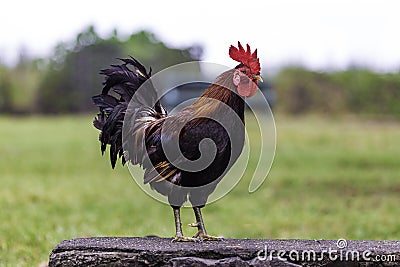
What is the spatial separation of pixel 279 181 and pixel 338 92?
476 inches

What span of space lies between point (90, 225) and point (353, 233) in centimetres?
272

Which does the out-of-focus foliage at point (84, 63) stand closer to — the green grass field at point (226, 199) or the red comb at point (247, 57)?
the green grass field at point (226, 199)

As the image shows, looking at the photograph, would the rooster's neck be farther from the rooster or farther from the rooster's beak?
the rooster's beak

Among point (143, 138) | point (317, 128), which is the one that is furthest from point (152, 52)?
point (143, 138)

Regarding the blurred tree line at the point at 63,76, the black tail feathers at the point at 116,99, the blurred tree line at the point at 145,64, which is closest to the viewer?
the black tail feathers at the point at 116,99

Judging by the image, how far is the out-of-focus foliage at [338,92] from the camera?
20.8 m

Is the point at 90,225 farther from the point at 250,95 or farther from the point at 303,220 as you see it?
the point at 250,95

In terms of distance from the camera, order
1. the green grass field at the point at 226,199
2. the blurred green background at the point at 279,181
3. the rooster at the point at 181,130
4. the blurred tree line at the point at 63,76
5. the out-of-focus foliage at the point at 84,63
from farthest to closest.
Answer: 1. the blurred tree line at the point at 63,76
2. the out-of-focus foliage at the point at 84,63
3. the blurred green background at the point at 279,181
4. the green grass field at the point at 226,199
5. the rooster at the point at 181,130

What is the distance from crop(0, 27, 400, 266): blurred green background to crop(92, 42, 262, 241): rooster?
5.70 feet

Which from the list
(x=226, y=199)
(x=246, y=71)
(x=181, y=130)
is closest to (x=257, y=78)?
(x=246, y=71)

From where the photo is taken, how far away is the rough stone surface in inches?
135

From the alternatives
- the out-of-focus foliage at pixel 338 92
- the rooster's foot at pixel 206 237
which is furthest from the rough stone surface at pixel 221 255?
the out-of-focus foliage at pixel 338 92

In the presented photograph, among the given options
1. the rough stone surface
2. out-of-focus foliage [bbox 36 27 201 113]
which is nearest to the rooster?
the rough stone surface

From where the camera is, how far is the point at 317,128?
19062 millimetres
